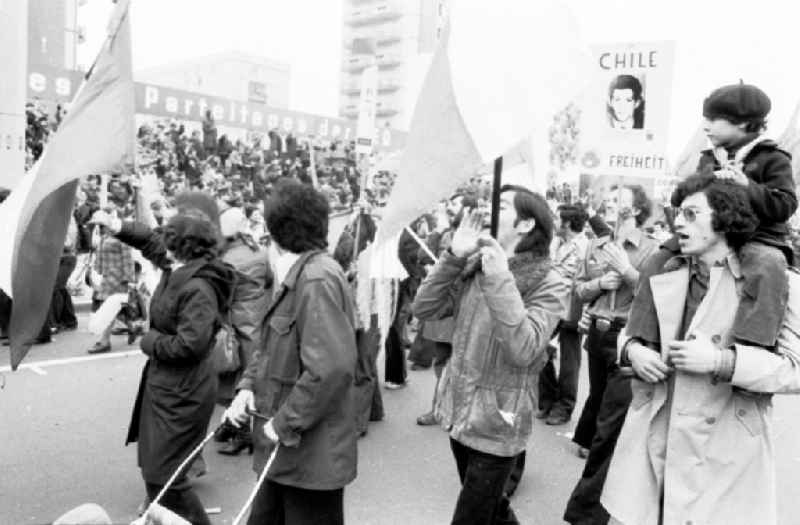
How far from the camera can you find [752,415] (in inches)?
97.2

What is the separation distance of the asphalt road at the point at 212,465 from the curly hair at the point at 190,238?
1.59m

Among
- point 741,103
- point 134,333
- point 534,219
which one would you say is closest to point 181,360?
point 534,219

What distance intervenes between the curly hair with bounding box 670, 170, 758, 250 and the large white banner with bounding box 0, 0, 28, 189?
31.3ft

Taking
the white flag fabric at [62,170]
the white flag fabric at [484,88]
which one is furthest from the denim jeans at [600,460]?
the white flag fabric at [62,170]

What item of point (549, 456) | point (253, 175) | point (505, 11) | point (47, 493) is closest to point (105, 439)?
point (47, 493)

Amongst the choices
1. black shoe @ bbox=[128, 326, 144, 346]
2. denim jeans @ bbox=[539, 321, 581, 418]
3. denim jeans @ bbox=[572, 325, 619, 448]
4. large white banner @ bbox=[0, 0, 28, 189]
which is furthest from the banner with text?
denim jeans @ bbox=[572, 325, 619, 448]

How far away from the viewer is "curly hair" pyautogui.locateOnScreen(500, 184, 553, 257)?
3.29 metres

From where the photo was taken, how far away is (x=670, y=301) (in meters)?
2.60

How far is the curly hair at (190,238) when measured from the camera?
3.83 meters

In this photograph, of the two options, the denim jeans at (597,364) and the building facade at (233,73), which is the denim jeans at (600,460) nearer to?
the denim jeans at (597,364)

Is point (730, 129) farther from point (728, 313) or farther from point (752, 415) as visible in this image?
point (752, 415)

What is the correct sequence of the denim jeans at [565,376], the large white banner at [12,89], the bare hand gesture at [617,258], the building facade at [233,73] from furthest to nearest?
the building facade at [233,73] → the large white banner at [12,89] → the denim jeans at [565,376] → the bare hand gesture at [617,258]

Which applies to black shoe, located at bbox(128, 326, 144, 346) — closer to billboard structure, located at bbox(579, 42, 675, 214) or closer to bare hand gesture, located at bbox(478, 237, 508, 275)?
billboard structure, located at bbox(579, 42, 675, 214)

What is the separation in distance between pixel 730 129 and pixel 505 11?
3.24 ft
